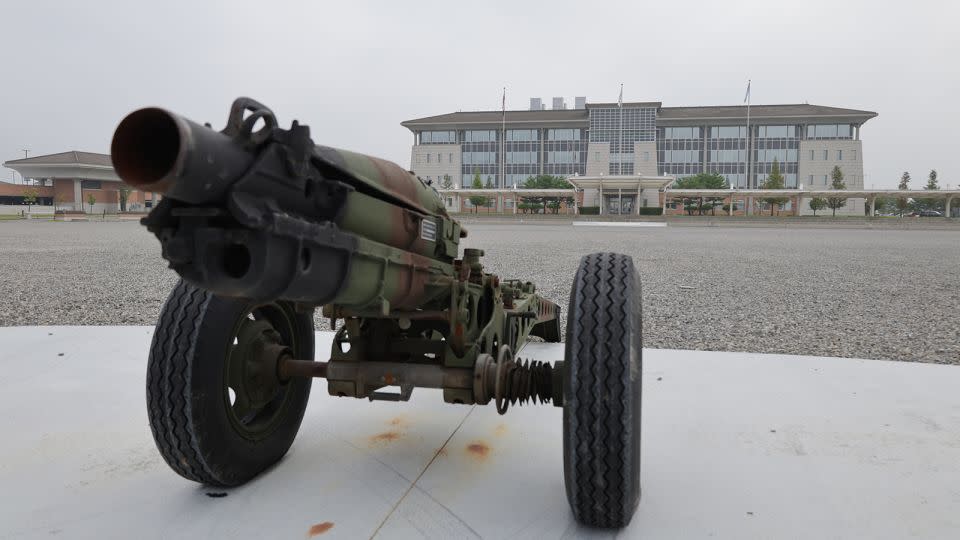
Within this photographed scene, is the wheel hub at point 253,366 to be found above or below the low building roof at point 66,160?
below

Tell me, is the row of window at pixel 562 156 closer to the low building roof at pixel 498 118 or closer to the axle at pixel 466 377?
the low building roof at pixel 498 118

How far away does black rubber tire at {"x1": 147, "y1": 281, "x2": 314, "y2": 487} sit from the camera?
247 cm

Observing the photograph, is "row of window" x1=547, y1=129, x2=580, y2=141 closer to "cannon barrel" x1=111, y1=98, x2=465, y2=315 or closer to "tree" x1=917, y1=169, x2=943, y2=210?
"tree" x1=917, y1=169, x2=943, y2=210

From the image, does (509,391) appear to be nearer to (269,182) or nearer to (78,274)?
(269,182)

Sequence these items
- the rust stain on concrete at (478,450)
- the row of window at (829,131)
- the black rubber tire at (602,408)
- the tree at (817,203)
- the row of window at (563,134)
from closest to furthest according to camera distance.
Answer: the black rubber tire at (602,408) < the rust stain on concrete at (478,450) < the tree at (817,203) < the row of window at (829,131) < the row of window at (563,134)

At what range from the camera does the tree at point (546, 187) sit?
77812 mm

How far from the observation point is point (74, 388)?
4.01m

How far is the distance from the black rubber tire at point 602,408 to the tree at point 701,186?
250 ft

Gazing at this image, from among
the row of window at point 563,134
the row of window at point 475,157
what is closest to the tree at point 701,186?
the row of window at point 563,134

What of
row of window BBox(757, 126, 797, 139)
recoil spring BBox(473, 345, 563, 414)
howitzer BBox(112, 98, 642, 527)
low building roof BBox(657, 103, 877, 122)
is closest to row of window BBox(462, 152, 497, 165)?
low building roof BBox(657, 103, 877, 122)

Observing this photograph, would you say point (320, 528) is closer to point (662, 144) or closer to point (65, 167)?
point (662, 144)

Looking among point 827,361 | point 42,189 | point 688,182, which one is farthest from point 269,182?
point 42,189

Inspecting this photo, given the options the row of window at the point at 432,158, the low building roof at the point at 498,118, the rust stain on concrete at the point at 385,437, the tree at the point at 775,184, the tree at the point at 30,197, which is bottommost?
the rust stain on concrete at the point at 385,437

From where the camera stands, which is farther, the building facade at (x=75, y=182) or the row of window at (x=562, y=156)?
the row of window at (x=562, y=156)
